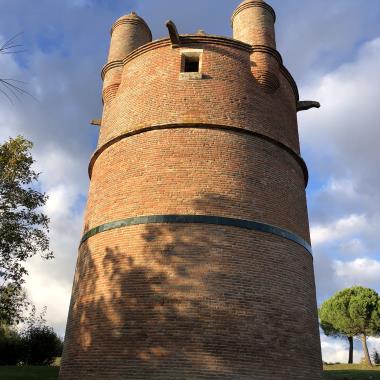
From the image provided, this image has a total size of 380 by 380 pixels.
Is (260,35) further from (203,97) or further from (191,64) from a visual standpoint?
(203,97)

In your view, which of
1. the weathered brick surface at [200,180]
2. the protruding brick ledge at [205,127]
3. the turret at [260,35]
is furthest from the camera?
the turret at [260,35]

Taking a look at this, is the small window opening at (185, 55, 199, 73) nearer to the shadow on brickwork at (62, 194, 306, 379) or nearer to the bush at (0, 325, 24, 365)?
the shadow on brickwork at (62, 194, 306, 379)

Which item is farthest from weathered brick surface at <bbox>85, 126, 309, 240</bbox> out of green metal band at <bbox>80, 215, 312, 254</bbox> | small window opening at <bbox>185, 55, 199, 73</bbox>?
small window opening at <bbox>185, 55, 199, 73</bbox>

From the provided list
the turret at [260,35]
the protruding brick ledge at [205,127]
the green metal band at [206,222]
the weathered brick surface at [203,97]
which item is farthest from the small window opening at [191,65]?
the green metal band at [206,222]

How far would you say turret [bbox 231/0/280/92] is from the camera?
12672mm

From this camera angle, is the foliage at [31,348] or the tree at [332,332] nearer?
the foliage at [31,348]

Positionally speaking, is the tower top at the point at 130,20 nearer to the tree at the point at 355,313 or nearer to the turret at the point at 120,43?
the turret at the point at 120,43

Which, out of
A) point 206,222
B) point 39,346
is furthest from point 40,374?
point 206,222

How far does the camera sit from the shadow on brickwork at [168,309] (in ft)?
29.0

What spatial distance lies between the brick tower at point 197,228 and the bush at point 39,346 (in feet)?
54.2

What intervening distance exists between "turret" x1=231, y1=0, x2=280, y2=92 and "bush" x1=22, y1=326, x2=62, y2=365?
2049cm

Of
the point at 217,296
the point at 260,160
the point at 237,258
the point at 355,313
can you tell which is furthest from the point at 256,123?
the point at 355,313

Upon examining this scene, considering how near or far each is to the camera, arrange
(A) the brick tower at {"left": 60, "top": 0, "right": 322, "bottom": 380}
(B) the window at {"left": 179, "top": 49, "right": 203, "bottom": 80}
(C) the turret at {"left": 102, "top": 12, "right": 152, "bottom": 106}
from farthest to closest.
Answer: (C) the turret at {"left": 102, "top": 12, "right": 152, "bottom": 106}, (B) the window at {"left": 179, "top": 49, "right": 203, "bottom": 80}, (A) the brick tower at {"left": 60, "top": 0, "right": 322, "bottom": 380}

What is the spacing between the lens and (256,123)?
11812mm
